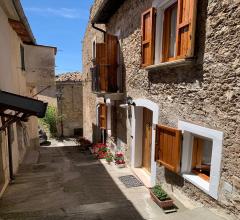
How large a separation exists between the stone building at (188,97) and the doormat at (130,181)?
266 mm

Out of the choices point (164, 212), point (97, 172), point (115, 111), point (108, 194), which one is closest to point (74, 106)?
point (115, 111)

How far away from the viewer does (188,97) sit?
4609 millimetres

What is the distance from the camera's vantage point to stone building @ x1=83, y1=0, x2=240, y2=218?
12.1 ft

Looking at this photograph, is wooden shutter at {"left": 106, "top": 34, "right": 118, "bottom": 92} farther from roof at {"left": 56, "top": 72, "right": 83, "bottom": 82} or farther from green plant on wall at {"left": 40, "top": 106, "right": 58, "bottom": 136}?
green plant on wall at {"left": 40, "top": 106, "right": 58, "bottom": 136}

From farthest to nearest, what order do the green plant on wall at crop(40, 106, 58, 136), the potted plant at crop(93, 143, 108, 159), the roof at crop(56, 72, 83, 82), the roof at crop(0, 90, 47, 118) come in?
1. the roof at crop(56, 72, 83, 82)
2. the green plant on wall at crop(40, 106, 58, 136)
3. the potted plant at crop(93, 143, 108, 159)
4. the roof at crop(0, 90, 47, 118)

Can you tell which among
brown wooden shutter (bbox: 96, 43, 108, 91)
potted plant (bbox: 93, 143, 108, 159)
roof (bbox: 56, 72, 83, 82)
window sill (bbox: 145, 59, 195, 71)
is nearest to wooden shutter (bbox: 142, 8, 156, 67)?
window sill (bbox: 145, 59, 195, 71)

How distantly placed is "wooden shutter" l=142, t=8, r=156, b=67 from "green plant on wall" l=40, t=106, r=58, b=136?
58.4 feet

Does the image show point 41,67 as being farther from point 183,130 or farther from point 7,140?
point 183,130

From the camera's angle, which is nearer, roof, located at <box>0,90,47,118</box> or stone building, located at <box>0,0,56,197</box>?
roof, located at <box>0,90,47,118</box>

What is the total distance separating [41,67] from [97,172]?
5.72m

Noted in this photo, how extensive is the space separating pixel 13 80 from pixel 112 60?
3646 mm

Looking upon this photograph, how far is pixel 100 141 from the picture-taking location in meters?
12.7

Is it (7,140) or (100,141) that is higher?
(7,140)

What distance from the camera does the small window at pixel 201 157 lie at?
15.5 ft
